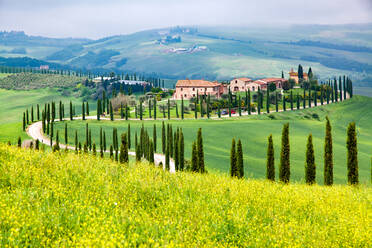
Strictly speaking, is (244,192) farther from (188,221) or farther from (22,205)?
(22,205)

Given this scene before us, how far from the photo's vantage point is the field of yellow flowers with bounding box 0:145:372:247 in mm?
12336

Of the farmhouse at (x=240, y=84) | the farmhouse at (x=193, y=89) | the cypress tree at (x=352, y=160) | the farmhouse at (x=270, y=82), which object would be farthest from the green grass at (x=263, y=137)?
the farmhouse at (x=240, y=84)

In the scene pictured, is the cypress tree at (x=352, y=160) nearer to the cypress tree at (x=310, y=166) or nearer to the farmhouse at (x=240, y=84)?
the cypress tree at (x=310, y=166)

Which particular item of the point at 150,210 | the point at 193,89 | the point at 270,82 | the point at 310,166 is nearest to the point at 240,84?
the point at 270,82

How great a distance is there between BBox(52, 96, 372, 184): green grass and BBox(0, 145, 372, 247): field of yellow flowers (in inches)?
1429

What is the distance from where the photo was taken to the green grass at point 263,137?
229 ft

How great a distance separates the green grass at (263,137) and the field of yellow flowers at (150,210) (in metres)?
36.3

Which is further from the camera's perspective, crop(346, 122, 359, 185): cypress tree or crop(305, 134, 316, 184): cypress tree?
crop(305, 134, 316, 184): cypress tree

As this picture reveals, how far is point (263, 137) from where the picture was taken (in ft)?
325

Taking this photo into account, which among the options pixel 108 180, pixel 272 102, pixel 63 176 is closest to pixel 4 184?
pixel 63 176

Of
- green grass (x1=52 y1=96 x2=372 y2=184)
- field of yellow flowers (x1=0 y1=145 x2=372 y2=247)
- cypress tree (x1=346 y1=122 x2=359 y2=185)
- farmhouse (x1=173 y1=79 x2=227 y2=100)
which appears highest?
farmhouse (x1=173 y1=79 x2=227 y2=100)

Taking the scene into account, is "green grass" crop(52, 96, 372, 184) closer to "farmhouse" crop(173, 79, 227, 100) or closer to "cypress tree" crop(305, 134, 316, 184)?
"cypress tree" crop(305, 134, 316, 184)

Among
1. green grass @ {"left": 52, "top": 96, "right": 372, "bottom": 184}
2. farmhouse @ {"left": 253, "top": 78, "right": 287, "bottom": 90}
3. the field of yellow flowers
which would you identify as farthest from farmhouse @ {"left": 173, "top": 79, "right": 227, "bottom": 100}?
the field of yellow flowers

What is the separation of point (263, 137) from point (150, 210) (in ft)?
285
